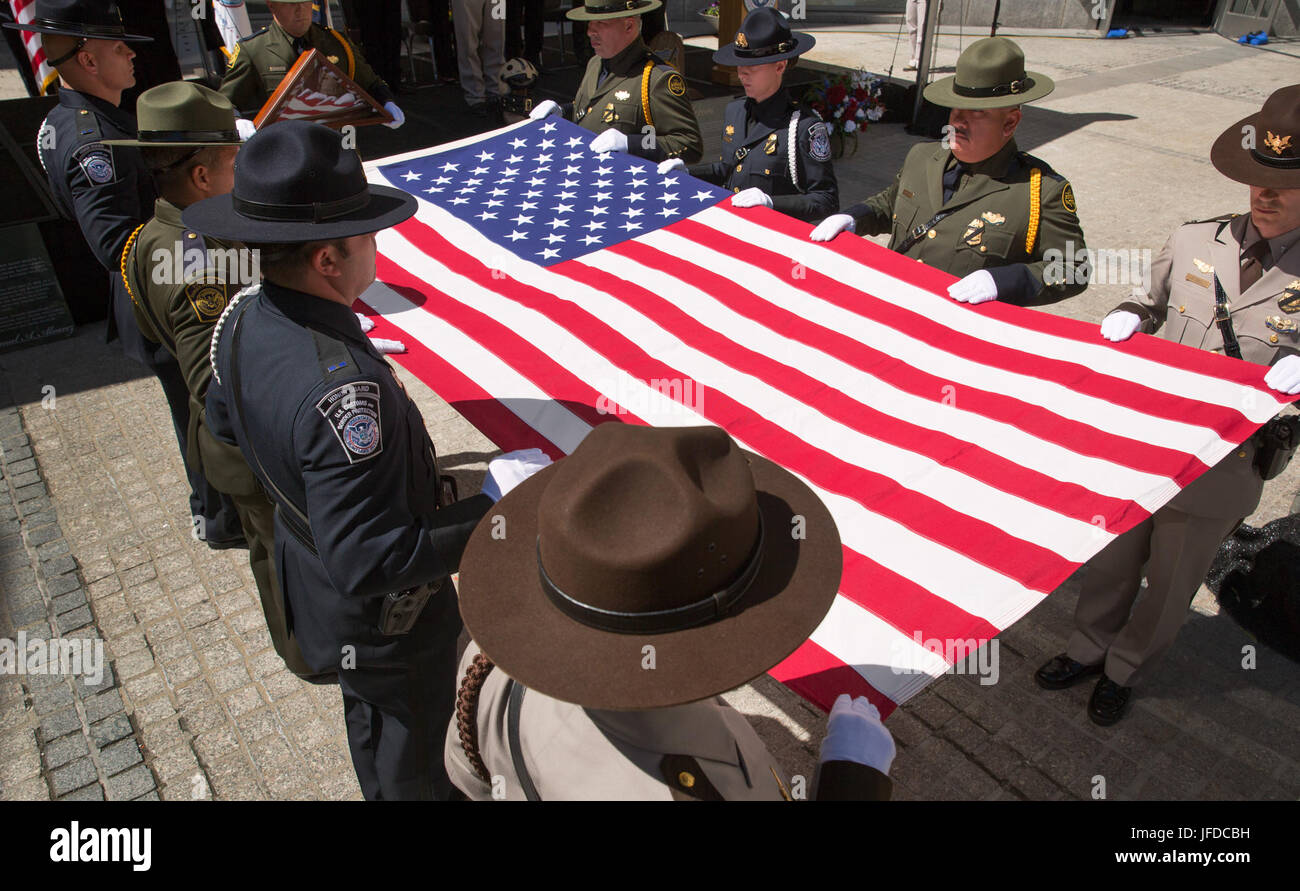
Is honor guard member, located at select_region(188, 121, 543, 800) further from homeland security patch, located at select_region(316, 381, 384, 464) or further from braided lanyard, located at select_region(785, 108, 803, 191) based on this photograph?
braided lanyard, located at select_region(785, 108, 803, 191)

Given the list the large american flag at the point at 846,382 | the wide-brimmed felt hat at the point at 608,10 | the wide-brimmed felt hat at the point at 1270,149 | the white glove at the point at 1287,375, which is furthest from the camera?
the wide-brimmed felt hat at the point at 608,10

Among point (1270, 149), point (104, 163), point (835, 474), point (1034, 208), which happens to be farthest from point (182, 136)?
point (1270, 149)

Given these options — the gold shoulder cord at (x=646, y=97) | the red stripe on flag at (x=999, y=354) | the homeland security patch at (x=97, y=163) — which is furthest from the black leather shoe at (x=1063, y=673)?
the homeland security patch at (x=97, y=163)

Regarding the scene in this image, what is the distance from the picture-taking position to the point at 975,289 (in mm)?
3066

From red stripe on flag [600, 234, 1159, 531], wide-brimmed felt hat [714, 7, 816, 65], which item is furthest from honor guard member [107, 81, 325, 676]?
wide-brimmed felt hat [714, 7, 816, 65]

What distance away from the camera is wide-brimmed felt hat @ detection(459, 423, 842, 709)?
1267 millimetres

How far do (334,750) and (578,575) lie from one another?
2.31 meters

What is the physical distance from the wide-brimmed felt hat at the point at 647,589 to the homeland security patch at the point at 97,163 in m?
3.29

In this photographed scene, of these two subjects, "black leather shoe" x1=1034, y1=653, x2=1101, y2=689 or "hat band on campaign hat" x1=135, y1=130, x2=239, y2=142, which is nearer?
"hat band on campaign hat" x1=135, y1=130, x2=239, y2=142

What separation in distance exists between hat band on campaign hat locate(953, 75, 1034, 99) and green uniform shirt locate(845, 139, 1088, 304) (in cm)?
25

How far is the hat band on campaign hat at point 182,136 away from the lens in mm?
3012

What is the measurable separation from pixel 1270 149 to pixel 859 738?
2.46m

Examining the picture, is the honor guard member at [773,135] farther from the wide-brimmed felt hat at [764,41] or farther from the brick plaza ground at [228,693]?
the brick plaza ground at [228,693]

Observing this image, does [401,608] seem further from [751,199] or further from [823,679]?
[751,199]
